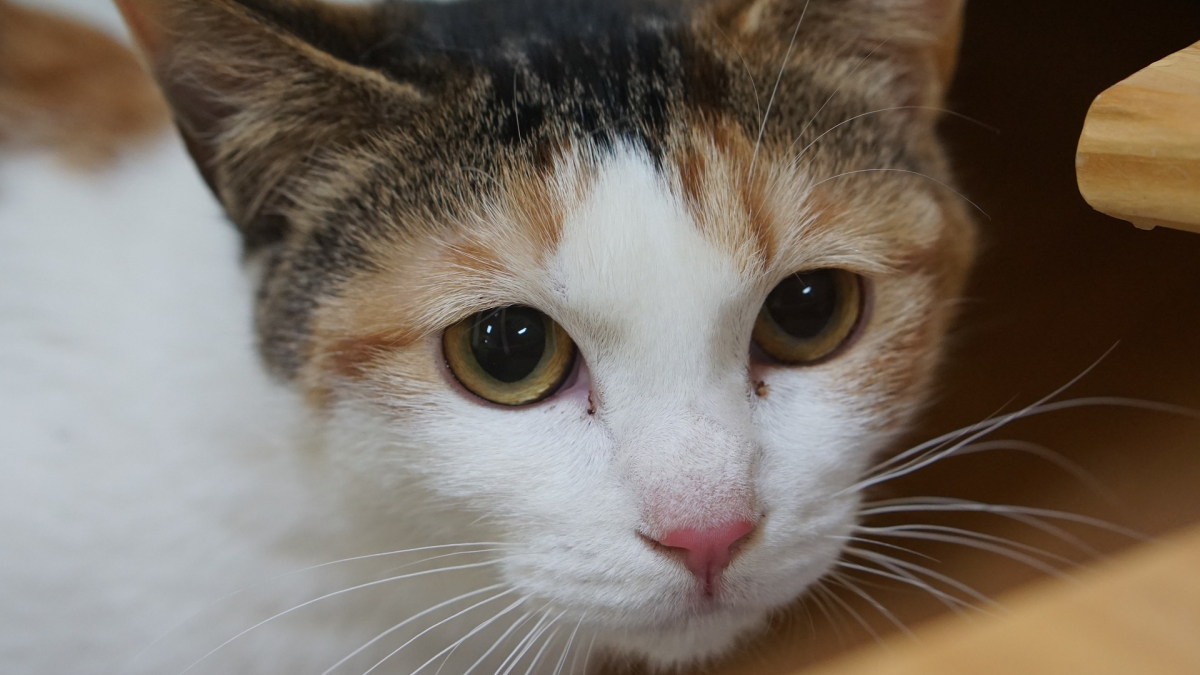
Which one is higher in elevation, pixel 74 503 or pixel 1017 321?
pixel 1017 321

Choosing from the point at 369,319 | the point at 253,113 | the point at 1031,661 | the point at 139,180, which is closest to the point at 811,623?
the point at 1031,661

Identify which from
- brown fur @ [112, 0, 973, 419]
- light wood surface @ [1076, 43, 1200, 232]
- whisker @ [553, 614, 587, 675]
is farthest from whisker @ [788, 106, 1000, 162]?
whisker @ [553, 614, 587, 675]

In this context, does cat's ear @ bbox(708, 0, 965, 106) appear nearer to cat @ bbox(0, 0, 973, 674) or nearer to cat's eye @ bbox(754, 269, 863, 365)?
cat @ bbox(0, 0, 973, 674)

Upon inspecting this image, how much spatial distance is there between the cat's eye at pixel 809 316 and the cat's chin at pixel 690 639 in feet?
0.63

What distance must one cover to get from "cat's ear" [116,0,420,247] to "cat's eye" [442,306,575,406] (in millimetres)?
162

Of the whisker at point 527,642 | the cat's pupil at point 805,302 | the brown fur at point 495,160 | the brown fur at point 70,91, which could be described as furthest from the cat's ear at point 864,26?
the brown fur at point 70,91

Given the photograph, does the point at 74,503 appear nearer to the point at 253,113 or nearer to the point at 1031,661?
the point at 253,113

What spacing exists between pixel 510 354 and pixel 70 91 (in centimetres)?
60

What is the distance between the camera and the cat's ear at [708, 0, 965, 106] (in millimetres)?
629

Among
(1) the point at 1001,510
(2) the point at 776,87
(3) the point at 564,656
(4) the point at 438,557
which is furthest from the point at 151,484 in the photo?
(1) the point at 1001,510

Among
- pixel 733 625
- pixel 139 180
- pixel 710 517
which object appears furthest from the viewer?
pixel 139 180

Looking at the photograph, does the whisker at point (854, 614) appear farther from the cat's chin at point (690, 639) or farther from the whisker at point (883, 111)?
the whisker at point (883, 111)

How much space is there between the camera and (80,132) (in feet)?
2.75

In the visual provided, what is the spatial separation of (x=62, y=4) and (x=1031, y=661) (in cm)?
110
